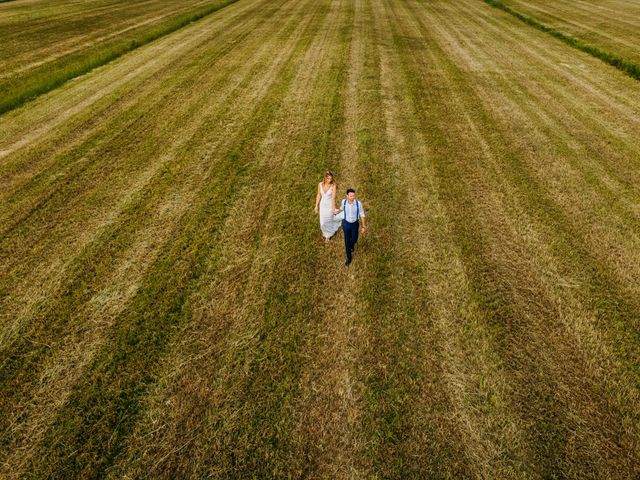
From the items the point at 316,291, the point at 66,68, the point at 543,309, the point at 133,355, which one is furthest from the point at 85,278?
the point at 66,68

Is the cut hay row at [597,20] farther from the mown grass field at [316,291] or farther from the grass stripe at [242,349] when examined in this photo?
the grass stripe at [242,349]

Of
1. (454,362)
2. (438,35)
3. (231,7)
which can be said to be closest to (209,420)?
(454,362)

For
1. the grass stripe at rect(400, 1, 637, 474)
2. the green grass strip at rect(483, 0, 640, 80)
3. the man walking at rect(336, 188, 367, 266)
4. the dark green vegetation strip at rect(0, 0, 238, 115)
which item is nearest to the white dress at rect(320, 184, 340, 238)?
the man walking at rect(336, 188, 367, 266)

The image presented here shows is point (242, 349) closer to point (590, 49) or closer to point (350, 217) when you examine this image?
point (350, 217)

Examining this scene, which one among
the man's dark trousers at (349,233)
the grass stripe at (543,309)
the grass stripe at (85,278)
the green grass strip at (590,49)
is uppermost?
the green grass strip at (590,49)

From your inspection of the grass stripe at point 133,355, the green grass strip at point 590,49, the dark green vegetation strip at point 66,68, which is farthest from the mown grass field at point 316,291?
the green grass strip at point 590,49

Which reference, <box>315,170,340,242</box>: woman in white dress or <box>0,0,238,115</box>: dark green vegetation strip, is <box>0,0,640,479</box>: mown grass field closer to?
<box>315,170,340,242</box>: woman in white dress

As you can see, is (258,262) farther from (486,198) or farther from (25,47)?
(25,47)
